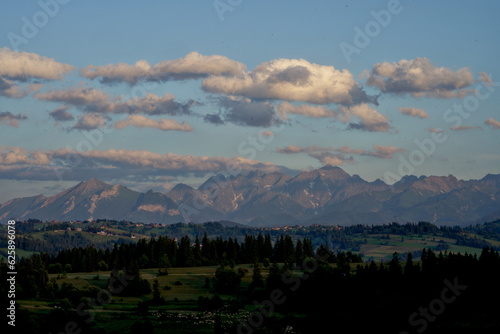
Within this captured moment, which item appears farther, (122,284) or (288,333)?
(122,284)

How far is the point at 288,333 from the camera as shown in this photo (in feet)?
375

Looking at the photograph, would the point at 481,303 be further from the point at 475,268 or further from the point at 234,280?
the point at 234,280

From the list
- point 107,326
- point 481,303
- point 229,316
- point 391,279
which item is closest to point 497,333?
point 481,303

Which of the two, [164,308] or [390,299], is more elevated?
[390,299]

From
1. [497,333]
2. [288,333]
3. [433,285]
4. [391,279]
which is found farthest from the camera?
[391,279]

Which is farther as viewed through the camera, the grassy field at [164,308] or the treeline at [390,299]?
the grassy field at [164,308]

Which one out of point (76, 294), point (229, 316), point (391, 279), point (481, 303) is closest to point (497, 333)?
point (481, 303)

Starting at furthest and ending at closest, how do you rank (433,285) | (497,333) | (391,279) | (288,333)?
(391,279) < (433,285) < (288,333) < (497,333)

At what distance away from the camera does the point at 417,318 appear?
118m

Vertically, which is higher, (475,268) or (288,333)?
(475,268)

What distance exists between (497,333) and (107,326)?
6980cm

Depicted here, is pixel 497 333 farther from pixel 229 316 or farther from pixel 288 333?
pixel 229 316

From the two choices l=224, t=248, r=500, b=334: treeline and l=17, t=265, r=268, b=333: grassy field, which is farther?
l=17, t=265, r=268, b=333: grassy field

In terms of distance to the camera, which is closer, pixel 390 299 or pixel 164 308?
pixel 390 299
